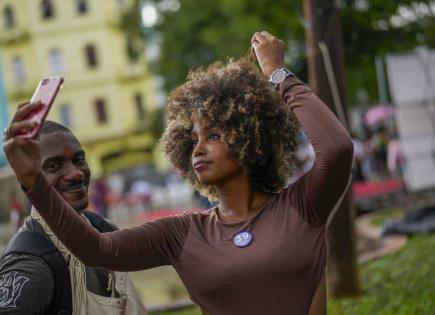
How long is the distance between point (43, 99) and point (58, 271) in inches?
35.6

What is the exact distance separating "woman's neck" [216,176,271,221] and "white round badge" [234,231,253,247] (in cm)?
12

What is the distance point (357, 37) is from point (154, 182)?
94.7ft

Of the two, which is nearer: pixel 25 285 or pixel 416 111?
pixel 25 285

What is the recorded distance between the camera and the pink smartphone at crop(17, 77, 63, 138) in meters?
2.39

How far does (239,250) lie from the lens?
8.98 ft

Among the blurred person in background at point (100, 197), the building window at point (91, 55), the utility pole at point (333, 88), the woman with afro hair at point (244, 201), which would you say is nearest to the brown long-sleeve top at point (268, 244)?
the woman with afro hair at point (244, 201)

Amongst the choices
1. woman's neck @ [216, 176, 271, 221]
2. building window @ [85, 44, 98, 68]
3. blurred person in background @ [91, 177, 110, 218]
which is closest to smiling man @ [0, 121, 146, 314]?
woman's neck @ [216, 176, 271, 221]

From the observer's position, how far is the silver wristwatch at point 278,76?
9.23ft

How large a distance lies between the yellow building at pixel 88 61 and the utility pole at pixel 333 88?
47430 millimetres

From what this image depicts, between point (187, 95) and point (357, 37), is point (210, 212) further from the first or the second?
point (357, 37)

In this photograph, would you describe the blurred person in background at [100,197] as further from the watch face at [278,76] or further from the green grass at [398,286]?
the watch face at [278,76]

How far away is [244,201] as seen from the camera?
2.93 m

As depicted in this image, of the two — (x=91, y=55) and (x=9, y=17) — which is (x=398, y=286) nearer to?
(x=91, y=55)

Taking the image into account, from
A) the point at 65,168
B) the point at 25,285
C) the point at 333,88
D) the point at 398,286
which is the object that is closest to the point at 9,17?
the point at 333,88
